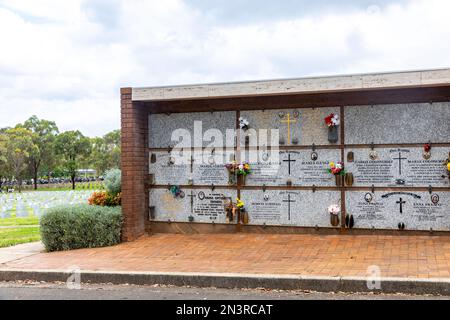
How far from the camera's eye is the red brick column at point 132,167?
1112 centimetres

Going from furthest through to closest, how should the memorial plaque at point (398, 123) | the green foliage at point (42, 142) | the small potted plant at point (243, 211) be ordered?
the green foliage at point (42, 142), the small potted plant at point (243, 211), the memorial plaque at point (398, 123)

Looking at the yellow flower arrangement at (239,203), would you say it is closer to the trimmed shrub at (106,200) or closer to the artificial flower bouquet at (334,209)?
the artificial flower bouquet at (334,209)

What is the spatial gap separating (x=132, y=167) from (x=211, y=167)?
1586 mm

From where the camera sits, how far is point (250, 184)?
1141 centimetres

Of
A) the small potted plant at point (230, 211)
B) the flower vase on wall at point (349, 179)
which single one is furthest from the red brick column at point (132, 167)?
the flower vase on wall at point (349, 179)

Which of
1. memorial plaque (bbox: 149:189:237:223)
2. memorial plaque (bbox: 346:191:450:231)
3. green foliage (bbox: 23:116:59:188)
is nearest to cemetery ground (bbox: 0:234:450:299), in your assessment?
memorial plaque (bbox: 346:191:450:231)

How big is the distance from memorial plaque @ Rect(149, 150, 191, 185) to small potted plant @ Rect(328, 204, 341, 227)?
2964mm

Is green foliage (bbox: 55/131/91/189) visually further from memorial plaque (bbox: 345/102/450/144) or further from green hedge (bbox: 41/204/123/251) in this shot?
memorial plaque (bbox: 345/102/450/144)

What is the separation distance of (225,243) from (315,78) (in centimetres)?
338

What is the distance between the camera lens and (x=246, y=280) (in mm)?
7465

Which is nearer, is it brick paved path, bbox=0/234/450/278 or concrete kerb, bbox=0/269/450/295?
concrete kerb, bbox=0/269/450/295

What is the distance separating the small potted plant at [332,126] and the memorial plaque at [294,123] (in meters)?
0.09

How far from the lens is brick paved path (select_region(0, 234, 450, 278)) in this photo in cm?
789

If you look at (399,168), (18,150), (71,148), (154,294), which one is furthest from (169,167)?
(71,148)
